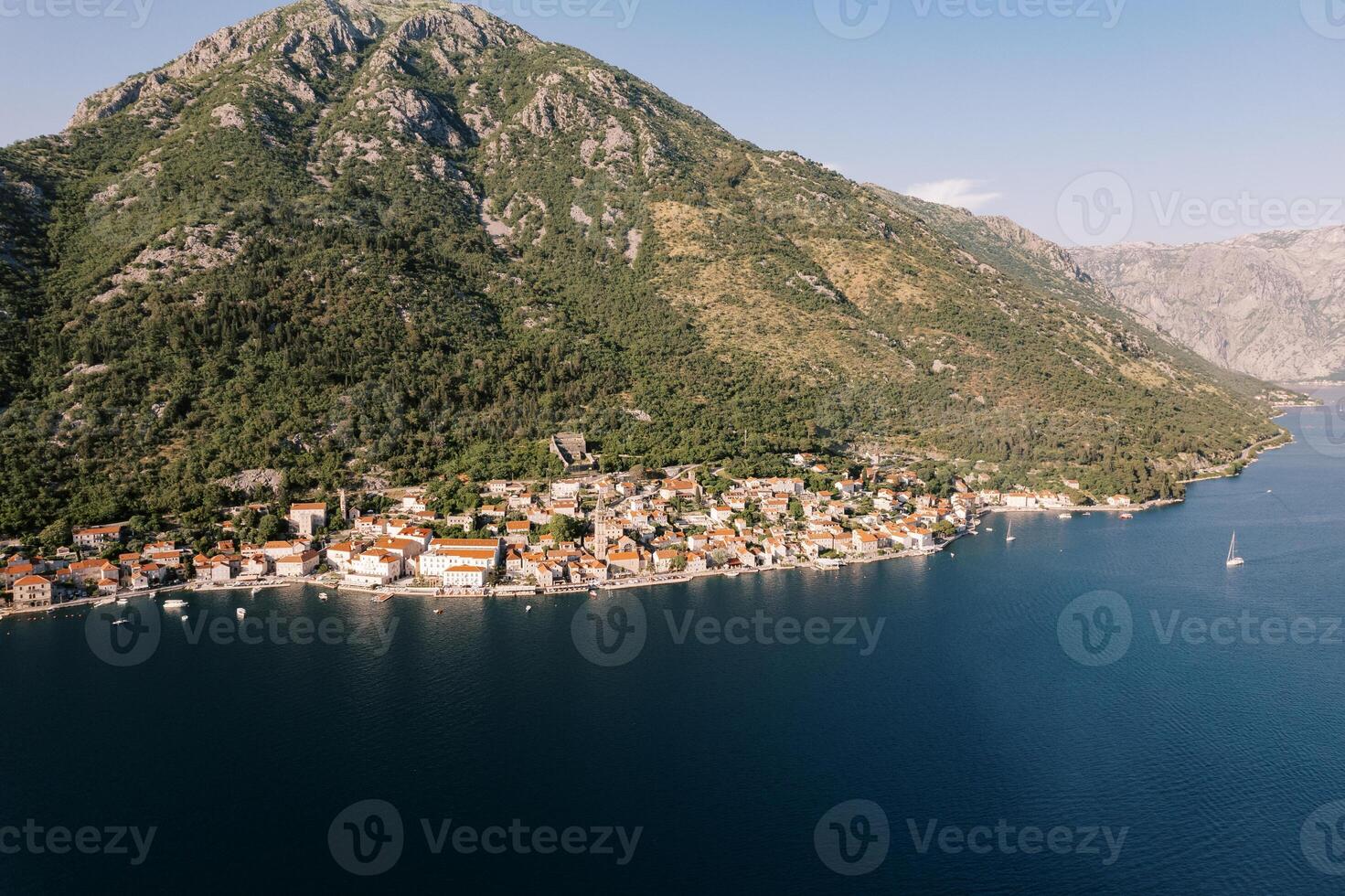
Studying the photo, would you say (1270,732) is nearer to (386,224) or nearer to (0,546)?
(0,546)

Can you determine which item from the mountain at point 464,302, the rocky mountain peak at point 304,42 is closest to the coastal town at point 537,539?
the mountain at point 464,302

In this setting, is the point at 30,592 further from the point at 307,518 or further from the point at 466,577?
the point at 466,577

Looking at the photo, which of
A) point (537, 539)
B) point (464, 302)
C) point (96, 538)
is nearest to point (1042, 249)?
point (464, 302)

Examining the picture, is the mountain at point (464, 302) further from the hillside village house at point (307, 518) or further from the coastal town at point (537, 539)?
the hillside village house at point (307, 518)

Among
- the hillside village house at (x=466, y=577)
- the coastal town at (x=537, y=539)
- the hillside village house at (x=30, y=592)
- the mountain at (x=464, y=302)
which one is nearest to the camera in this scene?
the hillside village house at (x=30, y=592)

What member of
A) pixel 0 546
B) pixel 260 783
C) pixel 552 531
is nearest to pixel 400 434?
pixel 552 531

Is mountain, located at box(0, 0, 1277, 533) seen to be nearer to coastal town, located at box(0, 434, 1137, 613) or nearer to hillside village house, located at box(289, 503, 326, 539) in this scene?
coastal town, located at box(0, 434, 1137, 613)
